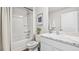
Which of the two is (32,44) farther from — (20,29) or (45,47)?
(20,29)

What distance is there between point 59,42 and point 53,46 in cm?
11

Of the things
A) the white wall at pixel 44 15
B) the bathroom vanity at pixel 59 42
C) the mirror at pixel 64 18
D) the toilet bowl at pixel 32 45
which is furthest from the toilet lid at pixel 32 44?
the mirror at pixel 64 18

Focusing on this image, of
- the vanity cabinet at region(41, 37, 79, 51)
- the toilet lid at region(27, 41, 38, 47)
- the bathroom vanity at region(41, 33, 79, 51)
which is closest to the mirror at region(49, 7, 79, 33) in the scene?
the bathroom vanity at region(41, 33, 79, 51)

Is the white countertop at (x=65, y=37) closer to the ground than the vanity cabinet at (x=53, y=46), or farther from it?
farther from it

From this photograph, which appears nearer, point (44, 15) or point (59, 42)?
point (59, 42)

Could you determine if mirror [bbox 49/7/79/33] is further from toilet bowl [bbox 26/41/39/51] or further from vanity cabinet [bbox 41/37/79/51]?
toilet bowl [bbox 26/41/39/51]

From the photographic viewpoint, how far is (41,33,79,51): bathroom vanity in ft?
2.98

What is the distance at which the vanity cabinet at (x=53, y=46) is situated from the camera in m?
0.93

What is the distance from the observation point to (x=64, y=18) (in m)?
1.08

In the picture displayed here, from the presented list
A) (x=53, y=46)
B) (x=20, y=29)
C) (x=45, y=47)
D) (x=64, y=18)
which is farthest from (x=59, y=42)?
(x=20, y=29)

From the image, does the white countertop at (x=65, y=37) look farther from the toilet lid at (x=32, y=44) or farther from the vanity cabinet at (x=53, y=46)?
the toilet lid at (x=32, y=44)

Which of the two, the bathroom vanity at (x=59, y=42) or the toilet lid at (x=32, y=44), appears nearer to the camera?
the bathroom vanity at (x=59, y=42)

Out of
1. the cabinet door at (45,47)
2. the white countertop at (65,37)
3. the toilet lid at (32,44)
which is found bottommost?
the cabinet door at (45,47)
